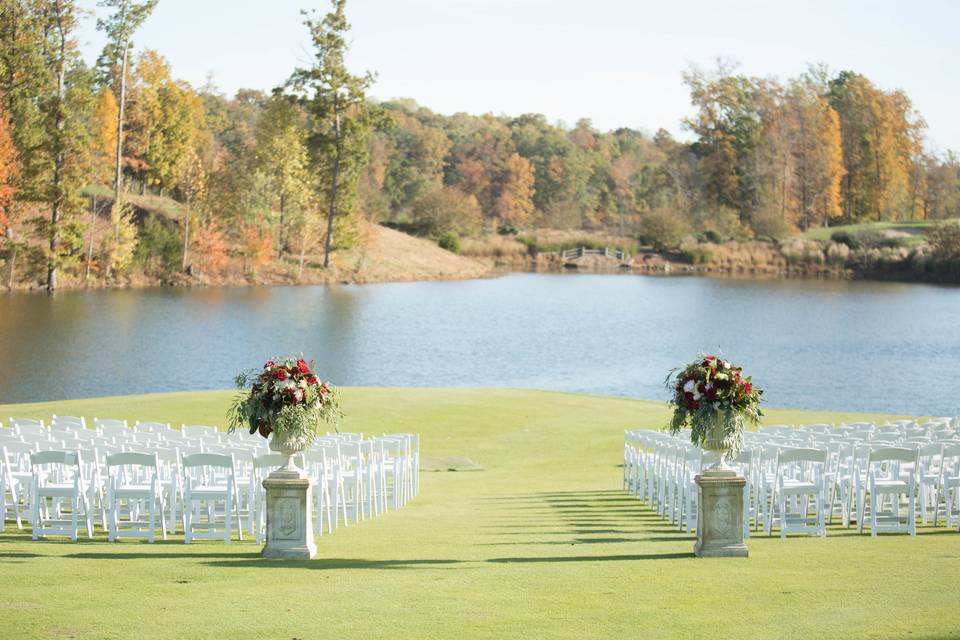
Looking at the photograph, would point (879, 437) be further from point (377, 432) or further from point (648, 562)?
point (377, 432)

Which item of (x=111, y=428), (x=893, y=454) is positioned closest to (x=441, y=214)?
(x=111, y=428)

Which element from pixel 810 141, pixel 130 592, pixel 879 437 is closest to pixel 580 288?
pixel 810 141

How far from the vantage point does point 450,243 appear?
104 metres

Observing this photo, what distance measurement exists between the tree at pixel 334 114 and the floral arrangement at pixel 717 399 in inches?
2824

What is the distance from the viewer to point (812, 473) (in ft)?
46.4

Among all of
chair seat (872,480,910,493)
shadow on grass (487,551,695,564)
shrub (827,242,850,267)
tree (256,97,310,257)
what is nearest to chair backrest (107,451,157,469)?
shadow on grass (487,551,695,564)

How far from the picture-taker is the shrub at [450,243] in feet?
342

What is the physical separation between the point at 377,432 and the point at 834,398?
58.8 ft

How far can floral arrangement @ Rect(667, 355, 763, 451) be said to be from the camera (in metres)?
10.8

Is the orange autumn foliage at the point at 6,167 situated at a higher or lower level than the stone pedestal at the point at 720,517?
higher

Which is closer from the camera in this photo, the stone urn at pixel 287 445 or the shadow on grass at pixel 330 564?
the shadow on grass at pixel 330 564

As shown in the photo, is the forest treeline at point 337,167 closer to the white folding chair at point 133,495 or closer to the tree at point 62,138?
the tree at point 62,138

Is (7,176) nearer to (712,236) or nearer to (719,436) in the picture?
(719,436)

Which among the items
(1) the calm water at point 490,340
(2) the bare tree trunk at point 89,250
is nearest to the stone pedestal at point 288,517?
(1) the calm water at point 490,340
